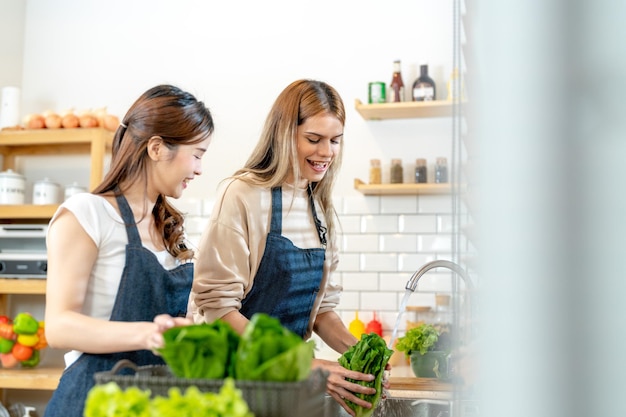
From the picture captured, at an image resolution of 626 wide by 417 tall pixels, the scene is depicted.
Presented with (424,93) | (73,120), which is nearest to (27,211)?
(73,120)

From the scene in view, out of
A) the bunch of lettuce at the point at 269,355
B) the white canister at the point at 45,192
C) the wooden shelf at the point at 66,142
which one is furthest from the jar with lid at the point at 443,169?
the white canister at the point at 45,192

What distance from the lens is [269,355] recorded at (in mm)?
708

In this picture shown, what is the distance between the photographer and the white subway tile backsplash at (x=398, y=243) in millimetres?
4297

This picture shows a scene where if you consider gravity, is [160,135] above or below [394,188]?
below

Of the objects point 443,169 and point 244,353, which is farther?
point 443,169

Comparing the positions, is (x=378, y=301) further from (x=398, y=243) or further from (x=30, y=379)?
(x=30, y=379)

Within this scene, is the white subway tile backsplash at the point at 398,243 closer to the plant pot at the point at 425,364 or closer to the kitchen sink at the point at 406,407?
the plant pot at the point at 425,364

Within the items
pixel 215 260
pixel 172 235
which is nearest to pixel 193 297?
pixel 215 260

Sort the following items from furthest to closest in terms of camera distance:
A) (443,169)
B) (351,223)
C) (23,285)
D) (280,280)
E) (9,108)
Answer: (9,108)
(351,223)
(23,285)
(280,280)
(443,169)

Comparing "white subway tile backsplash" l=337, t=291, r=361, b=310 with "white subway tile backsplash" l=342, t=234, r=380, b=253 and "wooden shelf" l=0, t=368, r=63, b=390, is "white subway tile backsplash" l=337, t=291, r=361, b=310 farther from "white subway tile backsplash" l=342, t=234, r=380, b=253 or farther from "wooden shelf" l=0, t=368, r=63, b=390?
"wooden shelf" l=0, t=368, r=63, b=390

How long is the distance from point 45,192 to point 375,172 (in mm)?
1884

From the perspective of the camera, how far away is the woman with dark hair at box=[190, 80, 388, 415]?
1666 mm

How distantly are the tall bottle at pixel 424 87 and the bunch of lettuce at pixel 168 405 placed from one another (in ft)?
12.1

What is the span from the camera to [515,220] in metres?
0.28
